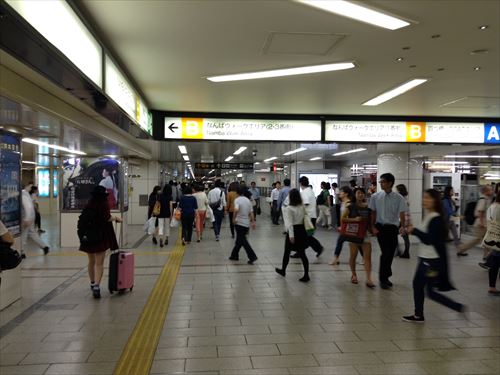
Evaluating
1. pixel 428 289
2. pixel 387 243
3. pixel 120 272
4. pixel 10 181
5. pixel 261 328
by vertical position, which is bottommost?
pixel 261 328

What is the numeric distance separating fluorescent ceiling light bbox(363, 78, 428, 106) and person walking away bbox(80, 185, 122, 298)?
4.40 m

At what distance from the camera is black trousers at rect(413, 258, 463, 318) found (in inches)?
173

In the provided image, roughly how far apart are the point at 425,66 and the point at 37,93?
14.4 feet

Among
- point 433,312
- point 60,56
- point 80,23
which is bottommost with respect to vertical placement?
point 433,312

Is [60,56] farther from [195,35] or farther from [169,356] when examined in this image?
[169,356]

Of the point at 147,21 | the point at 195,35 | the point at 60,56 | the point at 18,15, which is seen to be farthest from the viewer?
the point at 195,35

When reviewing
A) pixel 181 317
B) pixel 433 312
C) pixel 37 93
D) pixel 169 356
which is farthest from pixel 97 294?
pixel 433 312

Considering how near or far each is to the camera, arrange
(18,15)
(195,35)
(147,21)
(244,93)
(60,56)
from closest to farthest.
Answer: (18,15)
(60,56)
(147,21)
(195,35)
(244,93)

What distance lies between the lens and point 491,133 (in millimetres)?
8336

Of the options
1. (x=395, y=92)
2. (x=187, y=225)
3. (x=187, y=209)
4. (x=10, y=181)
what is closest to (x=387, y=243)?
(x=395, y=92)

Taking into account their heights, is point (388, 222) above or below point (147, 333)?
above

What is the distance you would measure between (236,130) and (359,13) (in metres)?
4.27

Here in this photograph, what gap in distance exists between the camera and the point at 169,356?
13.0ft

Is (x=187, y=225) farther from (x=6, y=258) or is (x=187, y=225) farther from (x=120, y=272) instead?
(x=6, y=258)
